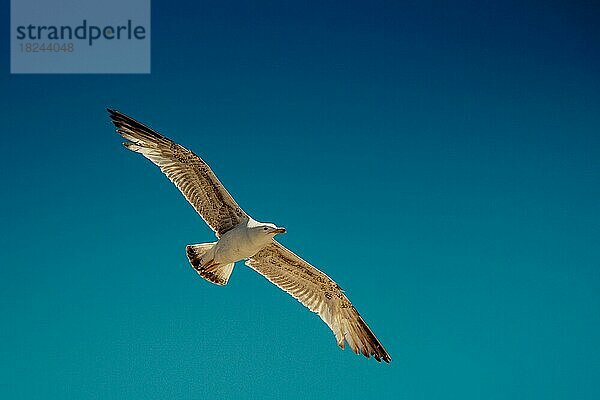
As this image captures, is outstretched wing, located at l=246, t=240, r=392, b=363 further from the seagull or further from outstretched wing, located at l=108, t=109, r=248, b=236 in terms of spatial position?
outstretched wing, located at l=108, t=109, r=248, b=236

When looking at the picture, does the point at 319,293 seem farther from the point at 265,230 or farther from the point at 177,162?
the point at 177,162

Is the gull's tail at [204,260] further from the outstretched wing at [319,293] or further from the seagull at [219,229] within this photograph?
the outstretched wing at [319,293]

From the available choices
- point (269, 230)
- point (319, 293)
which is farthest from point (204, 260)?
point (319, 293)

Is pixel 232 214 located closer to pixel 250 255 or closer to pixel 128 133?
pixel 250 255

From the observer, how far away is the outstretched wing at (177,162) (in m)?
4.13

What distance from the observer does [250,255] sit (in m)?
4.16

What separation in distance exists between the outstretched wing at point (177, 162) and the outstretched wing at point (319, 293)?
234 mm

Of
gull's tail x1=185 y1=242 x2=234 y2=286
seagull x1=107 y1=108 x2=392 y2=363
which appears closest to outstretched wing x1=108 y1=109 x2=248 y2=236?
seagull x1=107 y1=108 x2=392 y2=363

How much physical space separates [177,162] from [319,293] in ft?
2.62

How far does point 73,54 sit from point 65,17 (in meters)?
0.15

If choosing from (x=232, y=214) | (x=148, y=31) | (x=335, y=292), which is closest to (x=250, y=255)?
(x=232, y=214)

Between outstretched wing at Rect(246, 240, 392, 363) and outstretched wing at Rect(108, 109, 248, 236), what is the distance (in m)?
0.23

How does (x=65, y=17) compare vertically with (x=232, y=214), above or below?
above

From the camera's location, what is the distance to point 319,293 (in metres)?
4.46
